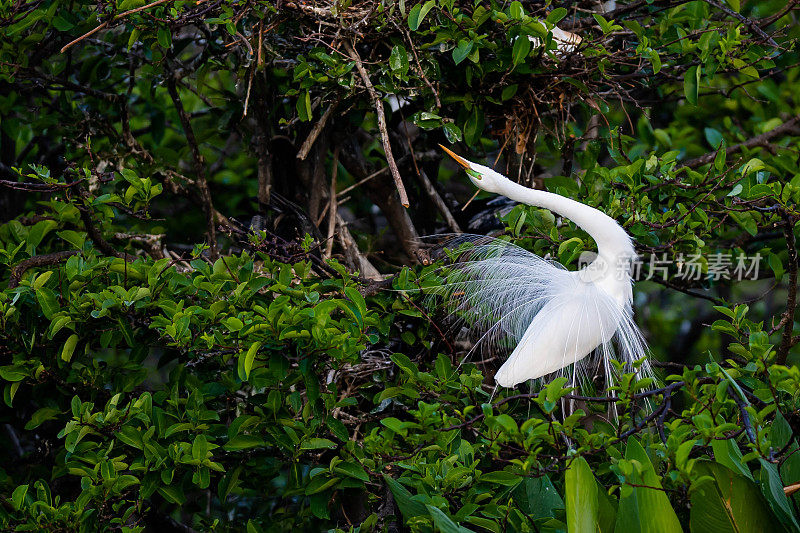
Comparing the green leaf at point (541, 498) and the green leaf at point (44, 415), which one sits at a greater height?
the green leaf at point (44, 415)

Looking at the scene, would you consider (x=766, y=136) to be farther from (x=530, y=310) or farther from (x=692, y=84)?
(x=530, y=310)

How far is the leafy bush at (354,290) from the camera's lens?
56.9 inches

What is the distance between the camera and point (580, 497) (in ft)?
4.27

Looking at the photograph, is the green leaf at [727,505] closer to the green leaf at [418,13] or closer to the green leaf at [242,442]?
the green leaf at [242,442]

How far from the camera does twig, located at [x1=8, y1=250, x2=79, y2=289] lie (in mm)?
1942

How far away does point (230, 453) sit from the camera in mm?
1912

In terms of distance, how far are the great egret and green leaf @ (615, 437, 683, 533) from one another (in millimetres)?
555

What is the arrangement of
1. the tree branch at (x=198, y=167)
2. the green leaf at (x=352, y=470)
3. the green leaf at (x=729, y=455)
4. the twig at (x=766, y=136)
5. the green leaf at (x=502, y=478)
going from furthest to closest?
1. the twig at (x=766, y=136)
2. the tree branch at (x=198, y=167)
3. the green leaf at (x=352, y=470)
4. the green leaf at (x=502, y=478)
5. the green leaf at (x=729, y=455)

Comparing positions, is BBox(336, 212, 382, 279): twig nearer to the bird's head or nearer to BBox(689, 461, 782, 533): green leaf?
the bird's head

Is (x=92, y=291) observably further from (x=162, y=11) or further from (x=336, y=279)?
(x=162, y=11)

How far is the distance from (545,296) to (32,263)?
1302 mm

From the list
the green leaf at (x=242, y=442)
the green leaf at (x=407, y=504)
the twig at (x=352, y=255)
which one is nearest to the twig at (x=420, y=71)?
the twig at (x=352, y=255)

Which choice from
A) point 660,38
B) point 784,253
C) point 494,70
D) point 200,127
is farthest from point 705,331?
point 200,127

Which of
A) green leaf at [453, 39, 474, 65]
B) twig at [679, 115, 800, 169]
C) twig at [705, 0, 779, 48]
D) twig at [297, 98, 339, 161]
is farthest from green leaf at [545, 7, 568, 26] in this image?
twig at [679, 115, 800, 169]
